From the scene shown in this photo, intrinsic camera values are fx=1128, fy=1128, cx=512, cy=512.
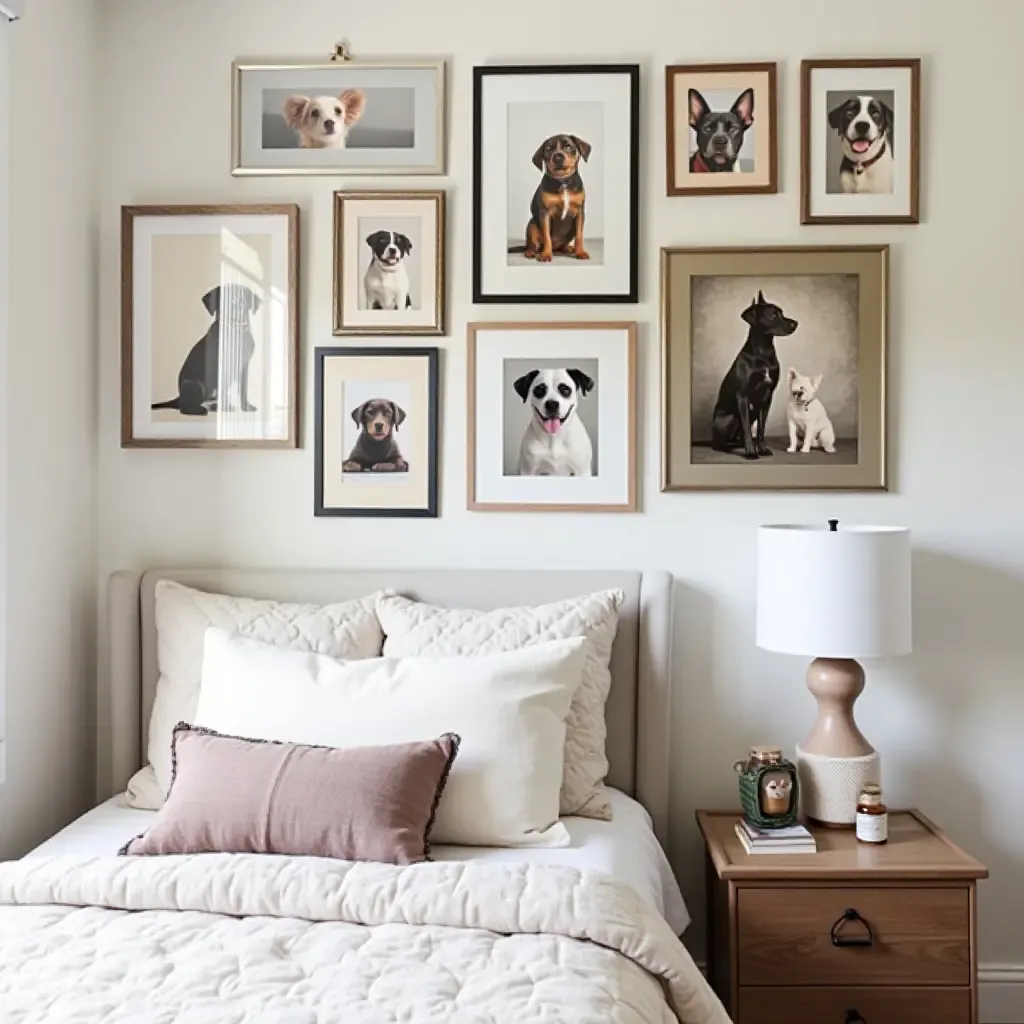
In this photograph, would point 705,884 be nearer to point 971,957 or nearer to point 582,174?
point 971,957

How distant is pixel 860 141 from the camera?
2.70 m

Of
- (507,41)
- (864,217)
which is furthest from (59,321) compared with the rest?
(864,217)

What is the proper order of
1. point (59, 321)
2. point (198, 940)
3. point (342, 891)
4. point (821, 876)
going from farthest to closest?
point (59, 321)
point (821, 876)
point (342, 891)
point (198, 940)

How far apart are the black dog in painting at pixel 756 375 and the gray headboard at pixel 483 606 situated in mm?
395

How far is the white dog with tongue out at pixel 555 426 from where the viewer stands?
2.74 meters

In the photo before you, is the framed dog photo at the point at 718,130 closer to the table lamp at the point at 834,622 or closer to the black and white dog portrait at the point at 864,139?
the black and white dog portrait at the point at 864,139

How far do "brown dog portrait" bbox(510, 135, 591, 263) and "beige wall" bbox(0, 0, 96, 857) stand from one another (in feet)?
3.61

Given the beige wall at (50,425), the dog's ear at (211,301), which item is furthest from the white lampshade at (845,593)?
the beige wall at (50,425)

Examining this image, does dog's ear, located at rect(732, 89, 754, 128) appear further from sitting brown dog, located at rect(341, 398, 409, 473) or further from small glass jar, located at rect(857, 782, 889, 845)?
small glass jar, located at rect(857, 782, 889, 845)

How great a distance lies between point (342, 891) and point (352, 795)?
0.28 meters

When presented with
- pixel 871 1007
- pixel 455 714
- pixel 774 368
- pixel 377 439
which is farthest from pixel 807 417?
pixel 871 1007

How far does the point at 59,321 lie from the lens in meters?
2.62

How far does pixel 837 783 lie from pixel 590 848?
62 cm

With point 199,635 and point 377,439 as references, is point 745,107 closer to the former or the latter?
point 377,439
